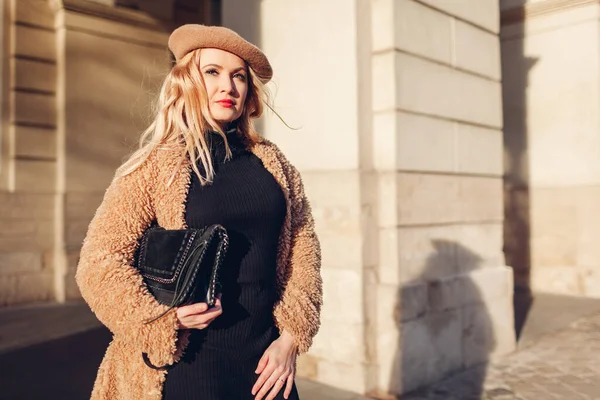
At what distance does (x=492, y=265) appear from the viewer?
213 inches

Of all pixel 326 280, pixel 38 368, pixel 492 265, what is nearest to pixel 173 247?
pixel 326 280

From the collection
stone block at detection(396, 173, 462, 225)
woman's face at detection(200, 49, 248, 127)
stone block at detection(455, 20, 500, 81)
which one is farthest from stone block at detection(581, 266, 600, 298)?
woman's face at detection(200, 49, 248, 127)

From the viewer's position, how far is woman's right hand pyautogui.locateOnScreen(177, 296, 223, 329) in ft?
5.12

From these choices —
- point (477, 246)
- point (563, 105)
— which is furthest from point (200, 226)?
point (563, 105)

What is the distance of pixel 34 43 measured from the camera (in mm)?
8055

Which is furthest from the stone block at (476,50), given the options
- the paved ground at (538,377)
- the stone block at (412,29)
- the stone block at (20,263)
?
the stone block at (20,263)

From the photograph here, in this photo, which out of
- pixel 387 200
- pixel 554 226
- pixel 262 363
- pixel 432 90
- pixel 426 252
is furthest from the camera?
Answer: pixel 554 226

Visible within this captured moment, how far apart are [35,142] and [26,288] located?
2030 mm

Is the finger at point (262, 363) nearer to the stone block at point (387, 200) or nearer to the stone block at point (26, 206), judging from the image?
the stone block at point (387, 200)

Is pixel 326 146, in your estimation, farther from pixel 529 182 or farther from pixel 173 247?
pixel 529 182

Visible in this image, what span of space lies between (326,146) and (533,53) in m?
6.18

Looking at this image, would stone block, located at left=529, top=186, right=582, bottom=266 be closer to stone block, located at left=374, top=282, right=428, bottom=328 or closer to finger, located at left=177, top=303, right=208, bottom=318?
stone block, located at left=374, top=282, right=428, bottom=328

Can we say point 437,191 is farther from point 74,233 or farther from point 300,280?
point 74,233

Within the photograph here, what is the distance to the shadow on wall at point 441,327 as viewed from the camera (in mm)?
4254
